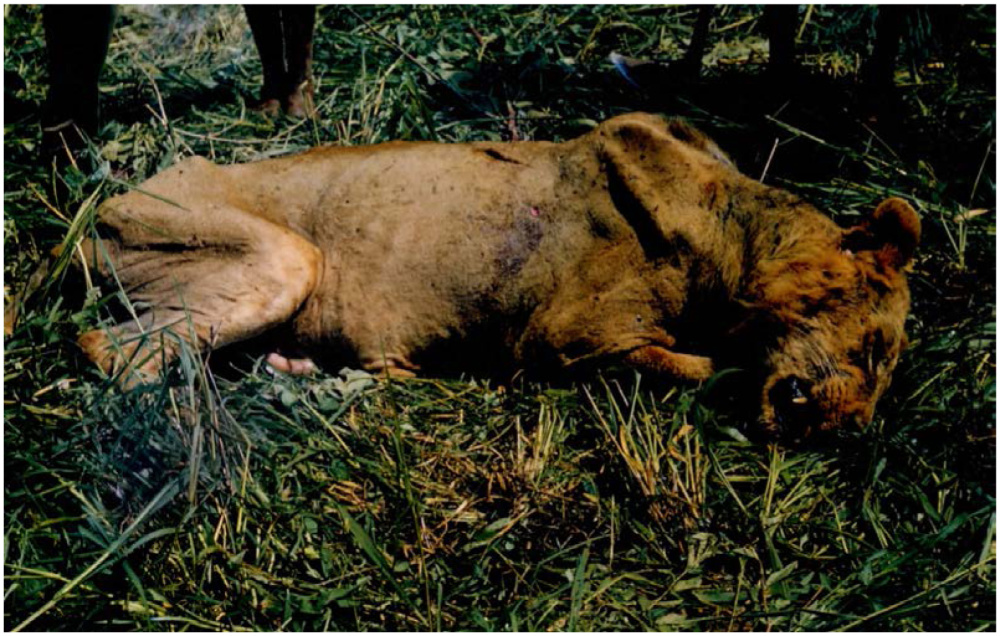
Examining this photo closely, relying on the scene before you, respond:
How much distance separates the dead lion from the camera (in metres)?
3.52

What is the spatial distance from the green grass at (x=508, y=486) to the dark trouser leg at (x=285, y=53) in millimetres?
A: 755

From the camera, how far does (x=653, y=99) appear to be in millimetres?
5402

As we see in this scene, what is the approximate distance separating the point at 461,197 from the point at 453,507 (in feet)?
4.05

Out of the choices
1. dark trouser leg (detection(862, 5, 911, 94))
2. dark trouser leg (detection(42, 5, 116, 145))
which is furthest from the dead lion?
dark trouser leg (detection(862, 5, 911, 94))

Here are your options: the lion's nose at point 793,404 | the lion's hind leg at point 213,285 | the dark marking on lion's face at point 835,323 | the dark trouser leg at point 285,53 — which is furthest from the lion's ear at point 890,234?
the dark trouser leg at point 285,53

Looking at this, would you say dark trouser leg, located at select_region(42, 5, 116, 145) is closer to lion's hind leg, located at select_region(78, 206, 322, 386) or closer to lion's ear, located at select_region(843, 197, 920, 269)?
lion's hind leg, located at select_region(78, 206, 322, 386)

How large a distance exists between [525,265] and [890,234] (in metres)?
1.32

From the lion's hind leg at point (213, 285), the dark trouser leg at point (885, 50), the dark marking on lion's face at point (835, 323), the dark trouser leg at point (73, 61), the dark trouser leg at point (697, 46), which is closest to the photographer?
the dark marking on lion's face at point (835, 323)

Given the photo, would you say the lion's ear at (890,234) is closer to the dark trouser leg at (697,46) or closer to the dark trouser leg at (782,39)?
the dark trouser leg at (782,39)

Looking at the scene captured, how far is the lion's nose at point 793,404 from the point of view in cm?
351

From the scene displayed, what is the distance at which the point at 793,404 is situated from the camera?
11.7 ft

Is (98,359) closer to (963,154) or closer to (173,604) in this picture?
(173,604)

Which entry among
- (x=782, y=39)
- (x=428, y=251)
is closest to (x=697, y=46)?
(x=782, y=39)

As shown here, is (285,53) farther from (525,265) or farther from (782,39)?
(782,39)
